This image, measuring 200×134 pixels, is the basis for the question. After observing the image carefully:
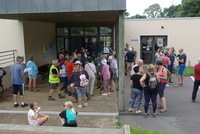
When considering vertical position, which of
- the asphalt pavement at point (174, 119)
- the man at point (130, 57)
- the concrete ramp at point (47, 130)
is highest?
the man at point (130, 57)

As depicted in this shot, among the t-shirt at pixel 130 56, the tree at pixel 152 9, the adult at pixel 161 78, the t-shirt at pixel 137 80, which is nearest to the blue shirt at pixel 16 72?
the t-shirt at pixel 137 80

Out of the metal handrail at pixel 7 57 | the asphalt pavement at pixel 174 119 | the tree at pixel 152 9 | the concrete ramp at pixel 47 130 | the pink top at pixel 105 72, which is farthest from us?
the tree at pixel 152 9

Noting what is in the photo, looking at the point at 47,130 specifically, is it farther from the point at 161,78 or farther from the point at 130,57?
the point at 130,57

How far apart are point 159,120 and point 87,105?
2.50 metres

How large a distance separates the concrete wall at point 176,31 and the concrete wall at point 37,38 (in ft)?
19.7

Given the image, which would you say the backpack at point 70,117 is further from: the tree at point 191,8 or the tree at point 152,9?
the tree at point 152,9

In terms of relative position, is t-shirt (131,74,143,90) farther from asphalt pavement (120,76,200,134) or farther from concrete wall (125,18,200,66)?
concrete wall (125,18,200,66)

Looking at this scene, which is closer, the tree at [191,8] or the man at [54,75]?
the man at [54,75]

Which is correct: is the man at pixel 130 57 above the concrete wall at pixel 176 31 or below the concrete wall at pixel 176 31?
below

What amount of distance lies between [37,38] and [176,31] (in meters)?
10.2

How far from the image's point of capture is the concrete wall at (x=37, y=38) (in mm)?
11352

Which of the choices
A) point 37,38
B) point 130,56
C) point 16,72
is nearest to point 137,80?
point 16,72

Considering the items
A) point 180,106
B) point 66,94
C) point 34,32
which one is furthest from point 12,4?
point 180,106

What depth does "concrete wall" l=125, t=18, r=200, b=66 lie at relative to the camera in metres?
16.0
